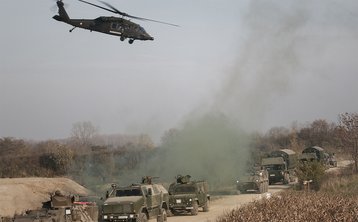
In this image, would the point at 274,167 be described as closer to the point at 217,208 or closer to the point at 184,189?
the point at 217,208

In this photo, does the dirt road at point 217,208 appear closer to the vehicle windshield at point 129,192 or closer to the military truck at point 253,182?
the military truck at point 253,182

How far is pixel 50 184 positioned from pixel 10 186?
150 inches

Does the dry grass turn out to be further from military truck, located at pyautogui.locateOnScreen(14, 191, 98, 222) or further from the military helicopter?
the military helicopter

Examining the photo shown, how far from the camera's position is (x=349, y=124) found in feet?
153

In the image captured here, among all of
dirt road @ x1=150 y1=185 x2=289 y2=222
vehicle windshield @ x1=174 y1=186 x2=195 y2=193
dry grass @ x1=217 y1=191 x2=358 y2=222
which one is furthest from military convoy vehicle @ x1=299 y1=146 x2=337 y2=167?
dry grass @ x1=217 y1=191 x2=358 y2=222

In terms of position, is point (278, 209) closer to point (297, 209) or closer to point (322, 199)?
point (297, 209)

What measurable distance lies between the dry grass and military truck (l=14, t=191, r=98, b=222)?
5196mm

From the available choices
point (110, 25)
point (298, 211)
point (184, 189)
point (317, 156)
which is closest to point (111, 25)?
point (110, 25)

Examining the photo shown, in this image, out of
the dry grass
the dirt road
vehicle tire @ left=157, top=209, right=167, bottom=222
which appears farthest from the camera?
the dirt road

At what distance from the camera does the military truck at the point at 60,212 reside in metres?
17.8

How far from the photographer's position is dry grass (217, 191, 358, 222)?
18000 mm

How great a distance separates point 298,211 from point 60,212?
8755mm

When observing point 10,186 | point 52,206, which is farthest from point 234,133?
point 52,206

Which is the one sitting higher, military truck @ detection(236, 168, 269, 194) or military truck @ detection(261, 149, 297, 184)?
military truck @ detection(261, 149, 297, 184)
